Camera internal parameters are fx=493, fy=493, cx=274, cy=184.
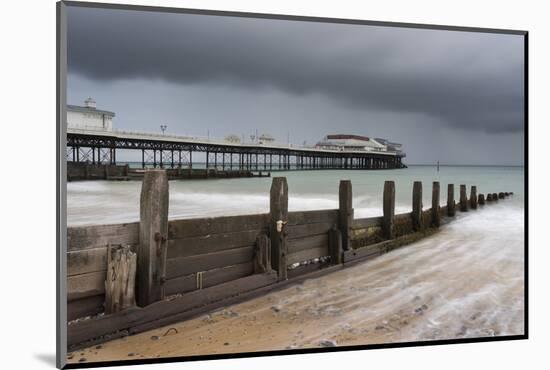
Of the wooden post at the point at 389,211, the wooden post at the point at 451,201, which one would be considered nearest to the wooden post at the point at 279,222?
the wooden post at the point at 389,211

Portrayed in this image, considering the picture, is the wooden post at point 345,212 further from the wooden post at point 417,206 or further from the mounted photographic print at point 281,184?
the wooden post at point 417,206

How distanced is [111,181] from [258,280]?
43.8 inches

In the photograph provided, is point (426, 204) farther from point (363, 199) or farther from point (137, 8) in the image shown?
point (137, 8)

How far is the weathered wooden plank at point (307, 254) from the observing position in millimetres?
3337

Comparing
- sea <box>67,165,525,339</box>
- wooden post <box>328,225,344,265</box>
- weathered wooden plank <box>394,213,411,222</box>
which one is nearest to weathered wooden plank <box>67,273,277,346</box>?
sea <box>67,165,525,339</box>

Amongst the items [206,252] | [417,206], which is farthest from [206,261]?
[417,206]

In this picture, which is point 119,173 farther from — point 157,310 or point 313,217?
point 313,217

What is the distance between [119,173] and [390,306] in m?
1.92

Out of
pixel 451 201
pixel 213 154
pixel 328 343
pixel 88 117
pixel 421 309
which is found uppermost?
pixel 88 117

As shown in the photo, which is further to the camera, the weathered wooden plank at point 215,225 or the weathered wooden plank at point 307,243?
the weathered wooden plank at point 307,243

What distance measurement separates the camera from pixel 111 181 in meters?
2.74

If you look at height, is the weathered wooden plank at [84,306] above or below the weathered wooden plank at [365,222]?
below

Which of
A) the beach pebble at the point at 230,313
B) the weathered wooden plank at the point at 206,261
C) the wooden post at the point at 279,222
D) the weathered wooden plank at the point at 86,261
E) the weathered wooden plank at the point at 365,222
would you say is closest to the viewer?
the weathered wooden plank at the point at 86,261

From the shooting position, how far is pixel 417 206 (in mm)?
3510
